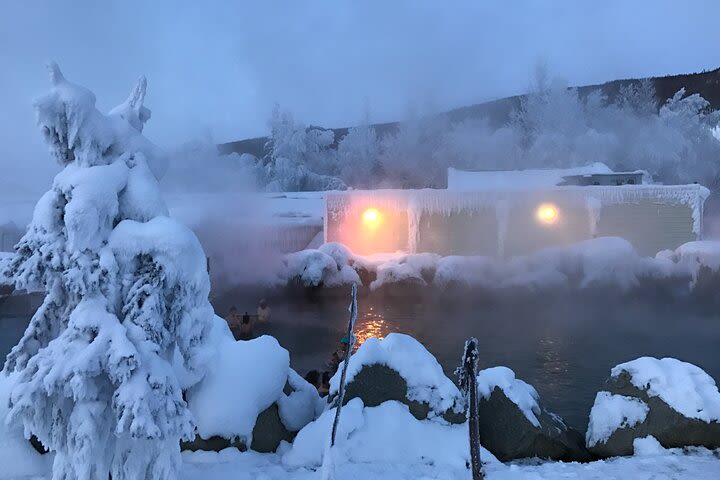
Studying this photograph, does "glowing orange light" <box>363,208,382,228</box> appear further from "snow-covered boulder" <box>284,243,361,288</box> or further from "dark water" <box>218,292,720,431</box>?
"dark water" <box>218,292,720,431</box>

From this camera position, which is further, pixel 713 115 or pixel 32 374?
pixel 713 115

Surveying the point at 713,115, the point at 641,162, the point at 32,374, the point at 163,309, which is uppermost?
the point at 713,115

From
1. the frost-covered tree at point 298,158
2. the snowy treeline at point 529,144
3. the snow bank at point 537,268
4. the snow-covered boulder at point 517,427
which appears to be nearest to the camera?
the snow-covered boulder at point 517,427

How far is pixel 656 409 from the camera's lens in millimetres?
7008

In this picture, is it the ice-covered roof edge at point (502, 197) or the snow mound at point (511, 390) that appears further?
the ice-covered roof edge at point (502, 197)

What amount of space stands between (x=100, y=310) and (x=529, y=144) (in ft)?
199

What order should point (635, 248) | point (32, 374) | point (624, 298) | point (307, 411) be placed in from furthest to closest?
1. point (635, 248)
2. point (624, 298)
3. point (307, 411)
4. point (32, 374)

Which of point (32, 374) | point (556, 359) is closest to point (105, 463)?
point (32, 374)

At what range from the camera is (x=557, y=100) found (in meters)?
56.6

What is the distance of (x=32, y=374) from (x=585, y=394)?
36.0 ft

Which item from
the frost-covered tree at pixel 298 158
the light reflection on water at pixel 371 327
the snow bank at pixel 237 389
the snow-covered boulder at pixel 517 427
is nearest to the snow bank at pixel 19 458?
the snow bank at pixel 237 389

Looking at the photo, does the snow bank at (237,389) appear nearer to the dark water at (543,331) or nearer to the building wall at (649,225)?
the dark water at (543,331)

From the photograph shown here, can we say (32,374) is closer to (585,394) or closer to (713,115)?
(585,394)

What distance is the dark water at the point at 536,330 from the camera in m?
13.8
